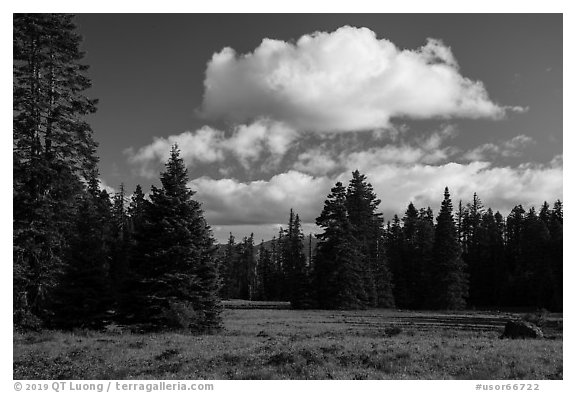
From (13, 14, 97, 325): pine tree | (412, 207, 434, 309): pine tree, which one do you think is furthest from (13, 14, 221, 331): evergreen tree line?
(412, 207, 434, 309): pine tree

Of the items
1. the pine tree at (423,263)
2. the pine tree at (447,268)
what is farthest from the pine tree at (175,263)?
the pine tree at (423,263)

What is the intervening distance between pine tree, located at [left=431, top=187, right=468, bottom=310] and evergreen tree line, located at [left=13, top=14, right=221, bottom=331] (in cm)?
4548

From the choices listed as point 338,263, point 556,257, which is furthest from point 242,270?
point 556,257

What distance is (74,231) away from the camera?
26953 mm

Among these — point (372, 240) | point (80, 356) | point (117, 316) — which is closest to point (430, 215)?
point (372, 240)

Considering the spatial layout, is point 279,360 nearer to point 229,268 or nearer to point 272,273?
point 272,273

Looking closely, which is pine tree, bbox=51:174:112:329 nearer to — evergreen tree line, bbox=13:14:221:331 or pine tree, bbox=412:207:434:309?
evergreen tree line, bbox=13:14:221:331

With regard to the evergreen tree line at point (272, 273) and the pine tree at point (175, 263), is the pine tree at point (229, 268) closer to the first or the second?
the evergreen tree line at point (272, 273)

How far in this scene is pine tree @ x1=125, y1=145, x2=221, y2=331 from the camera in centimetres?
2669

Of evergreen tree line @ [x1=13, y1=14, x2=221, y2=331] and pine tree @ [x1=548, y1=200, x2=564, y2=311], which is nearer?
evergreen tree line @ [x1=13, y1=14, x2=221, y2=331]

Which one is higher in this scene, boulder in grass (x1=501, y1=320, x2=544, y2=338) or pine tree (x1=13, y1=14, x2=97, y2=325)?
pine tree (x1=13, y1=14, x2=97, y2=325)

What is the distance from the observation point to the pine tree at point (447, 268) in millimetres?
64875

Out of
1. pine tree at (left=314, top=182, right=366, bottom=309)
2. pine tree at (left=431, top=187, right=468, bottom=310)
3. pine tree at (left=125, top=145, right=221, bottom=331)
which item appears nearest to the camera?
pine tree at (left=125, top=145, right=221, bottom=331)

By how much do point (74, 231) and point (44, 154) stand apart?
489 centimetres
